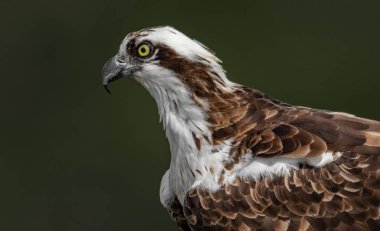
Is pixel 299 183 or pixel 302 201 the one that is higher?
pixel 299 183

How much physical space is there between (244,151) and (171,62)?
2.68 feet

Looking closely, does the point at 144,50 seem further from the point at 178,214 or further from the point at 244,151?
the point at 178,214

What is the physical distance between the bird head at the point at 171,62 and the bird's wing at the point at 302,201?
0.74 m

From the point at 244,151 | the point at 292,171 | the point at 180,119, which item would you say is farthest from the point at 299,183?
the point at 180,119

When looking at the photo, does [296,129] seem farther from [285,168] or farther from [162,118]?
[162,118]

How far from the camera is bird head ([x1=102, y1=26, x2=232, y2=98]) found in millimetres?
7488

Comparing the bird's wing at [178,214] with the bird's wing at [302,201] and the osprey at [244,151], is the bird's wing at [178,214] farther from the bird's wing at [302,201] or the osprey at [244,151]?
the bird's wing at [302,201]

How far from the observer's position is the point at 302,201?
709cm

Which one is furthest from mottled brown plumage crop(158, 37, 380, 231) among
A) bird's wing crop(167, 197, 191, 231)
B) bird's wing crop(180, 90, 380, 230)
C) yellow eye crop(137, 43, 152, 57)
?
bird's wing crop(167, 197, 191, 231)

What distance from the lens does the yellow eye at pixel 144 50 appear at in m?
7.59

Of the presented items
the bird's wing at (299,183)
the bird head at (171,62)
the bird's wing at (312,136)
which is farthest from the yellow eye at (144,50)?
the bird's wing at (312,136)

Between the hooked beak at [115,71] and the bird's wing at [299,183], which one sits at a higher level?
the hooked beak at [115,71]

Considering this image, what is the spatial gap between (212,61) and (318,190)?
121 cm

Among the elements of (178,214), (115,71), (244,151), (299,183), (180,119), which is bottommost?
(178,214)
